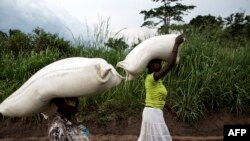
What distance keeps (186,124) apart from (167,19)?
943 centimetres

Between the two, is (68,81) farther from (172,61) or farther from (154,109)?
(154,109)

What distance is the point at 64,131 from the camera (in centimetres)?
414

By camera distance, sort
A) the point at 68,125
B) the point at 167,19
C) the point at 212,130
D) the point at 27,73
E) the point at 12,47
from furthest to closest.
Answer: the point at 167,19
the point at 12,47
the point at 27,73
the point at 212,130
the point at 68,125

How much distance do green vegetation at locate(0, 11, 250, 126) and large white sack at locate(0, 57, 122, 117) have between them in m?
4.27

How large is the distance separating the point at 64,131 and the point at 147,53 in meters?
1.73

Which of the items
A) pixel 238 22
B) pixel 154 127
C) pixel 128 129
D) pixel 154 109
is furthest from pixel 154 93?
pixel 238 22

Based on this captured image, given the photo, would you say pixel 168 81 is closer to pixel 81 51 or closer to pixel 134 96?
pixel 134 96

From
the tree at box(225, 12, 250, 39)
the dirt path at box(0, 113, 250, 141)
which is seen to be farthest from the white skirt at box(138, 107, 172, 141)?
the tree at box(225, 12, 250, 39)

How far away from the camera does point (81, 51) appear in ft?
32.5

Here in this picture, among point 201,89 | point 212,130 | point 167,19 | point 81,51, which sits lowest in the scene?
point 212,130

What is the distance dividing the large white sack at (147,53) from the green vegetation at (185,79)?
2798 mm

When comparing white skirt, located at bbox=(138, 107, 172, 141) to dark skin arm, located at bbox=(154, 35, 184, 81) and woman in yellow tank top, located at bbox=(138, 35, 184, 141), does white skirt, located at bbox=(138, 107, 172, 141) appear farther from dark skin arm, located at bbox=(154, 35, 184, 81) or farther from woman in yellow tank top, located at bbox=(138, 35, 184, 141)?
dark skin arm, located at bbox=(154, 35, 184, 81)

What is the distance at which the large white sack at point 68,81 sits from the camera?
405 centimetres

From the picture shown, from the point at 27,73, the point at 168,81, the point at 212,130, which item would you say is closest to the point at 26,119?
the point at 27,73
